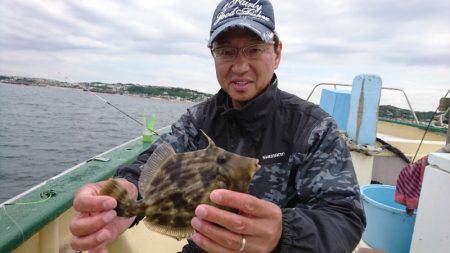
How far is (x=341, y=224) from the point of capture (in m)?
1.87

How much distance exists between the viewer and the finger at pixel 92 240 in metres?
1.69

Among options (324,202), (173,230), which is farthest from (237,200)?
(324,202)

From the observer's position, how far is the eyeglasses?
92.6 inches

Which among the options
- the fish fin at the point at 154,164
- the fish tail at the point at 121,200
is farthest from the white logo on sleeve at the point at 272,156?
the fish tail at the point at 121,200

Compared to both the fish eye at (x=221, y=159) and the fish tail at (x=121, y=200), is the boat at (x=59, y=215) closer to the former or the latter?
the fish tail at (x=121, y=200)

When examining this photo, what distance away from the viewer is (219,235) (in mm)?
1437

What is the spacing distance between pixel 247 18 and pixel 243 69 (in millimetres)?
335

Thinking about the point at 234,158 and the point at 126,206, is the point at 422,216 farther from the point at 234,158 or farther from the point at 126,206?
the point at 126,206

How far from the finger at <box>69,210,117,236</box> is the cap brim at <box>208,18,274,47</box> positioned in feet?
4.23

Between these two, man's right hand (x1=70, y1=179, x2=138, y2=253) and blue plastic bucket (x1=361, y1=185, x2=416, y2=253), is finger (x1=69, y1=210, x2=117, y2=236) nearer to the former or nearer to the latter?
man's right hand (x1=70, y1=179, x2=138, y2=253)

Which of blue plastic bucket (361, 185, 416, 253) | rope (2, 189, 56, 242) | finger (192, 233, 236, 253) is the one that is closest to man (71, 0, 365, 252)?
finger (192, 233, 236, 253)

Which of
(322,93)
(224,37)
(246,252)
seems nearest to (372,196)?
(322,93)

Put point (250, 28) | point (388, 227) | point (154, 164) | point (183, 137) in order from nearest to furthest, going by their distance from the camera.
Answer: point (154, 164) < point (250, 28) < point (183, 137) < point (388, 227)

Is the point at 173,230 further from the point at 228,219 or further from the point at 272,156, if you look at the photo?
the point at 272,156
